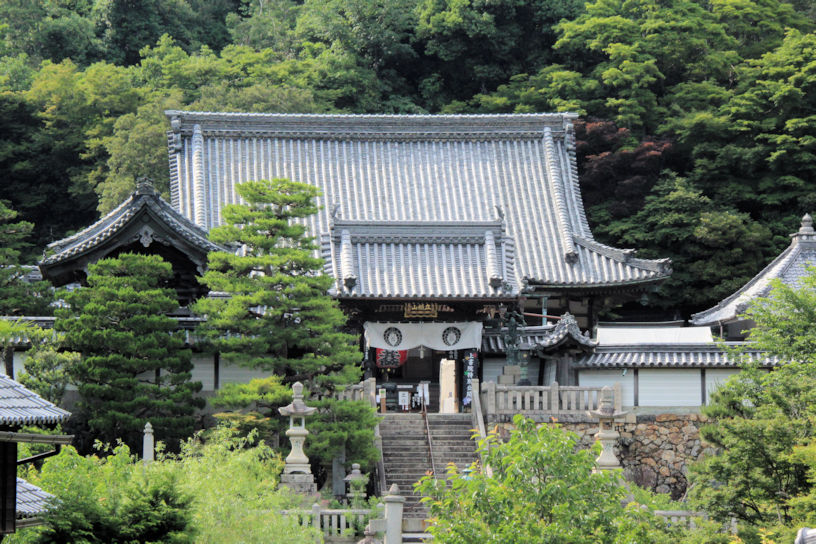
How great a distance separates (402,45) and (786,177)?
17.4m

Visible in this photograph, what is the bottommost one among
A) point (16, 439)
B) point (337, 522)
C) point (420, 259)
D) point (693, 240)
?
point (337, 522)

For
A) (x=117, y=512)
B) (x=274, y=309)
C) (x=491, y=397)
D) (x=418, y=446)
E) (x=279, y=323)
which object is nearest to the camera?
(x=117, y=512)

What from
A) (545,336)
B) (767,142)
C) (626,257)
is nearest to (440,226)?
(545,336)

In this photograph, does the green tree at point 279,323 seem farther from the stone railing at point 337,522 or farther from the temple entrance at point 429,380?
the temple entrance at point 429,380

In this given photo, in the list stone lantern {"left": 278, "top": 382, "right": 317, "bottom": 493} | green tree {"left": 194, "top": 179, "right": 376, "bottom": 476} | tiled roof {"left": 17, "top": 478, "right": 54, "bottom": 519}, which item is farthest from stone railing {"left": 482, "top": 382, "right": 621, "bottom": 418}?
tiled roof {"left": 17, "top": 478, "right": 54, "bottom": 519}

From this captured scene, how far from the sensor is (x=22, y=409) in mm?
14945

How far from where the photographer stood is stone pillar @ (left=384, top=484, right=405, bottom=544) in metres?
22.8

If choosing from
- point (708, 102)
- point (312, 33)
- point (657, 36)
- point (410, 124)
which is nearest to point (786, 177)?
point (708, 102)

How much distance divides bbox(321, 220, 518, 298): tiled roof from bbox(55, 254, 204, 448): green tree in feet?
18.8

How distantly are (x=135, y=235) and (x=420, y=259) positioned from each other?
294 inches

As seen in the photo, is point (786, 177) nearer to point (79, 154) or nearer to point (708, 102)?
point (708, 102)

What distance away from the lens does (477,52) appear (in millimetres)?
54156

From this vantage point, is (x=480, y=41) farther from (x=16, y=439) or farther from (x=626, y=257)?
(x=16, y=439)

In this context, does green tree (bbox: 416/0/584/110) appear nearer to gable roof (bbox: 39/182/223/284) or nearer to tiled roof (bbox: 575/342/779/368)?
tiled roof (bbox: 575/342/779/368)
